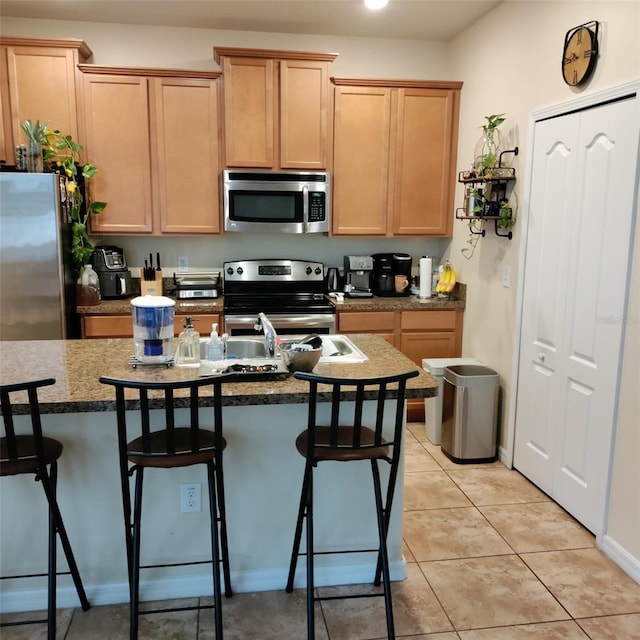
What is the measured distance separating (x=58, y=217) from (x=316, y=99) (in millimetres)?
1856

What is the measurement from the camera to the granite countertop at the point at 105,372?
192 cm

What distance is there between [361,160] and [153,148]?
1.45 meters

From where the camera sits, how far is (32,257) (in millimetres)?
3453

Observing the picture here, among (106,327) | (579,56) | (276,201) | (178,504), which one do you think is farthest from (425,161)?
(178,504)

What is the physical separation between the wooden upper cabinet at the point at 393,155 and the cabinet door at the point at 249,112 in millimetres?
487

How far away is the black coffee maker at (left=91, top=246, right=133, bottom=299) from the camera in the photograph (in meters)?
3.96

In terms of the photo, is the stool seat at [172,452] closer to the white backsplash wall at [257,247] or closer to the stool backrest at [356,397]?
the stool backrest at [356,397]

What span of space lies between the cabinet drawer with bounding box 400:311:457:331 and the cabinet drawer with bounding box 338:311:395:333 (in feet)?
0.34

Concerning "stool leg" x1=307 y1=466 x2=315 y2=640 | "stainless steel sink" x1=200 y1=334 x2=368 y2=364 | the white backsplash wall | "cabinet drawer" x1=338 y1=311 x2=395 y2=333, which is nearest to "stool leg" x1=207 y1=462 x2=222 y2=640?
"stool leg" x1=307 y1=466 x2=315 y2=640

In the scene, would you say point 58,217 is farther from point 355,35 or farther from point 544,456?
point 544,456

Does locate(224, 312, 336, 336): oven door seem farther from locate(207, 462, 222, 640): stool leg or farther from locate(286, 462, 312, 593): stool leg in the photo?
locate(207, 462, 222, 640): stool leg

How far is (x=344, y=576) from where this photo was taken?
234cm

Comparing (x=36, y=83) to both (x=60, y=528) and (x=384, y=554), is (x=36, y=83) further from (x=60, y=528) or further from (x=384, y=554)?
(x=384, y=554)

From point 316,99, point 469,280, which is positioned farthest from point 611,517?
point 316,99
